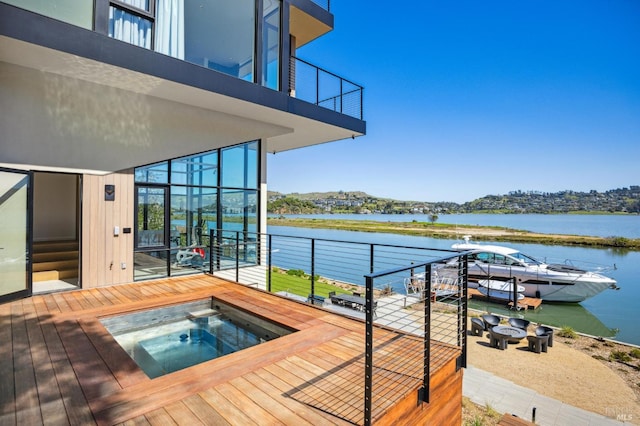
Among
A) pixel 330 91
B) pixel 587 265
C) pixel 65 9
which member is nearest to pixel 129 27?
pixel 65 9

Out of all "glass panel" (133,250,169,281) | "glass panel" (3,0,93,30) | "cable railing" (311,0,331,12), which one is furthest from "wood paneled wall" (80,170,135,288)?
"cable railing" (311,0,331,12)

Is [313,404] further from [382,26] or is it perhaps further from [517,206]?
[517,206]

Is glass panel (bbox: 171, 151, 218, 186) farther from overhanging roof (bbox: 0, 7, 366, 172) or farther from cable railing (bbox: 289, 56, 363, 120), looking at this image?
cable railing (bbox: 289, 56, 363, 120)

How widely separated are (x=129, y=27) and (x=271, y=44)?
2442mm

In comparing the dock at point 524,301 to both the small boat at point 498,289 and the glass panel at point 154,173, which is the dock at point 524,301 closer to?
the small boat at point 498,289

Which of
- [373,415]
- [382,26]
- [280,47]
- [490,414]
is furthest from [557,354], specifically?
[382,26]

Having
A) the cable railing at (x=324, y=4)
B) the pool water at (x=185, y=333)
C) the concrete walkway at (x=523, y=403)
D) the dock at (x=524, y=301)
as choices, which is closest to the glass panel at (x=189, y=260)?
the pool water at (x=185, y=333)

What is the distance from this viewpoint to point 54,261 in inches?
232

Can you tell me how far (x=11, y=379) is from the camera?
2.33 m

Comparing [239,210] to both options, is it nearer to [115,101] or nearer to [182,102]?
[182,102]

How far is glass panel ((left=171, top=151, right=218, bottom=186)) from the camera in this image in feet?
19.3

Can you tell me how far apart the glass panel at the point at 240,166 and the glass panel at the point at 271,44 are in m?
1.58

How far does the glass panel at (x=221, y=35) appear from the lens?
5125 millimetres

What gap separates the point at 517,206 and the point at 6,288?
5344cm
